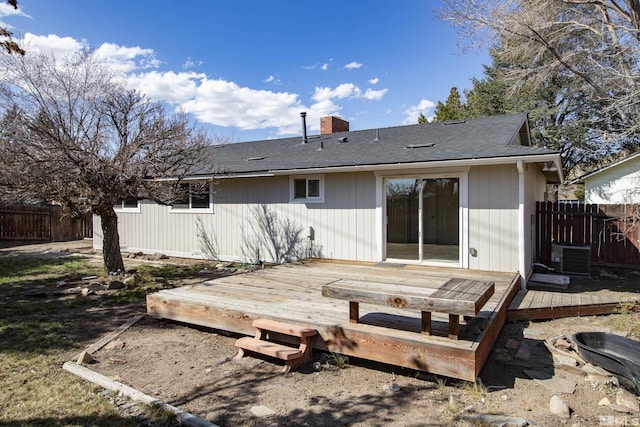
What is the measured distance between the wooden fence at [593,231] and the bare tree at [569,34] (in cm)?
249

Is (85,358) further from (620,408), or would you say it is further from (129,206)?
(129,206)

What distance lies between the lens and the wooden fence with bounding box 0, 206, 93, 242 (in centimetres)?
1575

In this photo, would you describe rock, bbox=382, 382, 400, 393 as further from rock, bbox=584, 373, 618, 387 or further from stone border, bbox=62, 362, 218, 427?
rock, bbox=584, 373, 618, 387

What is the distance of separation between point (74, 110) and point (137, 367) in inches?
235

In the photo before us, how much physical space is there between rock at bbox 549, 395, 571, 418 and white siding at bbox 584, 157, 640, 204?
1478 centimetres

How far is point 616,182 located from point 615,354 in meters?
14.2

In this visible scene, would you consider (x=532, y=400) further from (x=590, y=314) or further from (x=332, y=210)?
(x=332, y=210)

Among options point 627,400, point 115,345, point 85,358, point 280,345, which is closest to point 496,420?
point 627,400

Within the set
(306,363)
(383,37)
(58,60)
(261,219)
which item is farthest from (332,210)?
(383,37)

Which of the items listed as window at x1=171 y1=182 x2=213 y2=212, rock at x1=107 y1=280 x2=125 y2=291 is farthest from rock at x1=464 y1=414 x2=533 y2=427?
window at x1=171 y1=182 x2=213 y2=212

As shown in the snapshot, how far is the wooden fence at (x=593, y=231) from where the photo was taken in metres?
8.90

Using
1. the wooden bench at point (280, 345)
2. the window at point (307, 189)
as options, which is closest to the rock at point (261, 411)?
the wooden bench at point (280, 345)

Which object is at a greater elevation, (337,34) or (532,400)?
(337,34)

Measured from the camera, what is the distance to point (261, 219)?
32.4 ft
